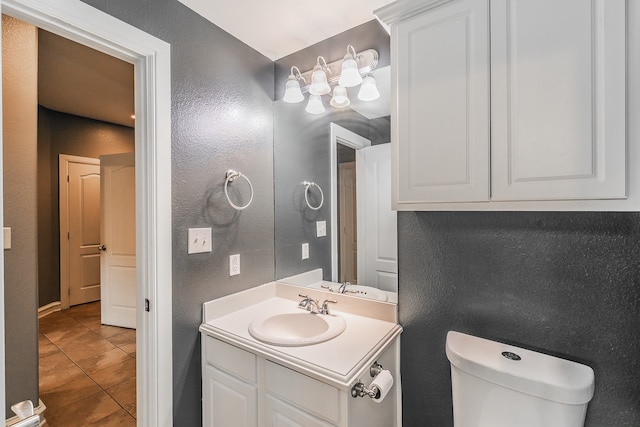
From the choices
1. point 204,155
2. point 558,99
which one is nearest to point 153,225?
point 204,155

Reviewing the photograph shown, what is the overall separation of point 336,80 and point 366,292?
116cm

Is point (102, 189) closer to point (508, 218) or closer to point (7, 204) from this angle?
point (7, 204)

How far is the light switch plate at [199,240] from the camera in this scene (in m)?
1.40

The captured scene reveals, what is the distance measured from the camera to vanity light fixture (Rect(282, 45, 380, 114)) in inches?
57.0

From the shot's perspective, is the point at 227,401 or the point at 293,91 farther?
the point at 293,91

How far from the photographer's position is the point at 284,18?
4.86 feet

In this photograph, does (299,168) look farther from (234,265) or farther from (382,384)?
(382,384)

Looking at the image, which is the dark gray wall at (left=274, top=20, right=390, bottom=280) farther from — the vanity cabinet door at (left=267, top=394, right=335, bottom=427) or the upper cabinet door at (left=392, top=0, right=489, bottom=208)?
the vanity cabinet door at (left=267, top=394, right=335, bottom=427)

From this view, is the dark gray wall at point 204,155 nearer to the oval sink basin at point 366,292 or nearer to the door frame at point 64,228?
the oval sink basin at point 366,292

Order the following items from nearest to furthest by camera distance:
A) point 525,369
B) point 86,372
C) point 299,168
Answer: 1. point 525,369
2. point 299,168
3. point 86,372

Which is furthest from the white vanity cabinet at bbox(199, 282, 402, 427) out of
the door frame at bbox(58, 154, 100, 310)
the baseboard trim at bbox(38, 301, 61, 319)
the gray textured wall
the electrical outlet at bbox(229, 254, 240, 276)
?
the door frame at bbox(58, 154, 100, 310)

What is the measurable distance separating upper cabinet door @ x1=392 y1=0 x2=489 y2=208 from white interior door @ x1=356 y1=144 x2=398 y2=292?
291mm

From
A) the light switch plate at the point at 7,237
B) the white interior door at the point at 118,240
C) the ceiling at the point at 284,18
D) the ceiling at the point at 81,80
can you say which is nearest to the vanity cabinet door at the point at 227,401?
the light switch plate at the point at 7,237

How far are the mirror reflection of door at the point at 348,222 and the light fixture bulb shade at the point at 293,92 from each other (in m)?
0.40
